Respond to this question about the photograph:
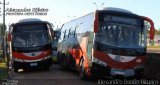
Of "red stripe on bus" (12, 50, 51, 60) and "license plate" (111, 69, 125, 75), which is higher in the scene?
"red stripe on bus" (12, 50, 51, 60)

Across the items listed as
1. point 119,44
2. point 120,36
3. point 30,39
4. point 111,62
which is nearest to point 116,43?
point 119,44

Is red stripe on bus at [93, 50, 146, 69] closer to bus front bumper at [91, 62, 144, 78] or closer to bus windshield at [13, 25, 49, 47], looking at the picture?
bus front bumper at [91, 62, 144, 78]

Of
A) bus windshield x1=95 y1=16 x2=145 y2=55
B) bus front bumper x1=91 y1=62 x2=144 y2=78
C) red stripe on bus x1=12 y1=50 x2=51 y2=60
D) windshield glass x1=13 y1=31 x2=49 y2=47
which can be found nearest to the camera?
bus front bumper x1=91 y1=62 x2=144 y2=78

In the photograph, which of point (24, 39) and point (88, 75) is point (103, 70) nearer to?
point (88, 75)

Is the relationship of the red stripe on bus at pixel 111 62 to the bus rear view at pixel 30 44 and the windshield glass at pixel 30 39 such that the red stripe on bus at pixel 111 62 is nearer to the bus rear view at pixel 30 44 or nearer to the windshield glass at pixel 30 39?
the bus rear view at pixel 30 44

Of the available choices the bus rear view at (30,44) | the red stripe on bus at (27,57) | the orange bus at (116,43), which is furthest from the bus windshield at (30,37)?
the orange bus at (116,43)

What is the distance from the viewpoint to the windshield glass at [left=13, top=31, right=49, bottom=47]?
24.9 meters

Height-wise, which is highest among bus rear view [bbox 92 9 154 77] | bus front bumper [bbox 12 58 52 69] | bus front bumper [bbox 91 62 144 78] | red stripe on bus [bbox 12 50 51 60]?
bus rear view [bbox 92 9 154 77]

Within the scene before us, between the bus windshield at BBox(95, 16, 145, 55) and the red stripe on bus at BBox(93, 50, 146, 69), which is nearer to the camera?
the red stripe on bus at BBox(93, 50, 146, 69)

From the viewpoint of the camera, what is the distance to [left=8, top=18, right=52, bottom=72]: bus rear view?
24.7 m

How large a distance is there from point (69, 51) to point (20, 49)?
284 centimetres

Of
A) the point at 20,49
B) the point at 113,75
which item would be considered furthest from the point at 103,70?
the point at 20,49

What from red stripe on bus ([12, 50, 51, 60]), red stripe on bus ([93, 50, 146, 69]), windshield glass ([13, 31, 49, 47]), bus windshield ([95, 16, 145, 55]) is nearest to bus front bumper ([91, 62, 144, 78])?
red stripe on bus ([93, 50, 146, 69])

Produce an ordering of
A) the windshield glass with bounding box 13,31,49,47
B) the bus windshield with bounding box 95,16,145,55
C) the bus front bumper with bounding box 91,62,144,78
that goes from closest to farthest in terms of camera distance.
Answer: the bus front bumper with bounding box 91,62,144,78, the bus windshield with bounding box 95,16,145,55, the windshield glass with bounding box 13,31,49,47
